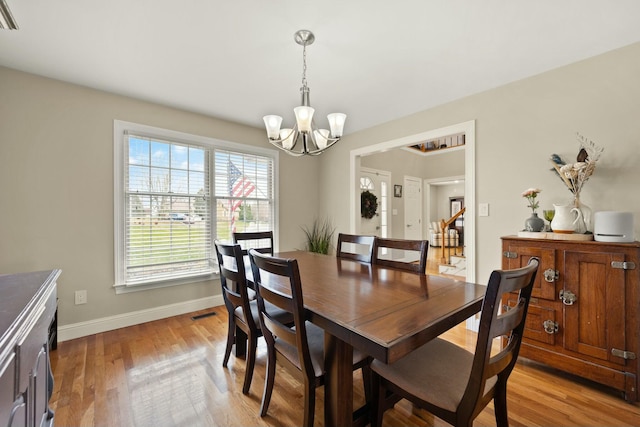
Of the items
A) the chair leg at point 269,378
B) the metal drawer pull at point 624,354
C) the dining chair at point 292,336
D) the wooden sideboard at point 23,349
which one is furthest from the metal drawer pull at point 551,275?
the wooden sideboard at point 23,349

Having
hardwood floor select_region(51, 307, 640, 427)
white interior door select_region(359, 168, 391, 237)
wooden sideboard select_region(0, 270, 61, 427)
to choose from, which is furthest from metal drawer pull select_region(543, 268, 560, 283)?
white interior door select_region(359, 168, 391, 237)

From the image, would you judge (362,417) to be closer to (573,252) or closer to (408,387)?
(408,387)

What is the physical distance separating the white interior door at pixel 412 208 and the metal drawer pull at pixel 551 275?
417 cm

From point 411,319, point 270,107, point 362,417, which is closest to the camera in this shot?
point 411,319

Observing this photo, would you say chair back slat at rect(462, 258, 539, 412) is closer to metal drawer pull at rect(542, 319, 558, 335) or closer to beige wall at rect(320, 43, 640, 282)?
metal drawer pull at rect(542, 319, 558, 335)

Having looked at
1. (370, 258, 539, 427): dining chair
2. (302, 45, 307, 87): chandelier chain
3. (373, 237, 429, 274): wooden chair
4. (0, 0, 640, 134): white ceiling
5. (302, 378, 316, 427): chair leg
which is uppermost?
(0, 0, 640, 134): white ceiling

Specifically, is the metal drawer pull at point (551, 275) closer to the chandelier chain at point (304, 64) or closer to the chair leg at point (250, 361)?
the chair leg at point (250, 361)

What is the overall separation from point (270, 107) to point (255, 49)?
3.48ft

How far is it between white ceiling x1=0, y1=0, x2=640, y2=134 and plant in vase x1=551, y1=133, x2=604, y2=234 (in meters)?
0.73

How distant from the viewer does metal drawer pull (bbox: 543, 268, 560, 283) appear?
2.01 m

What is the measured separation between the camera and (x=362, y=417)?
1373 mm

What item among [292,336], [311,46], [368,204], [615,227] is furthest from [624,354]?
[368,204]

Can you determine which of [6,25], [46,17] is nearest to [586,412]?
[6,25]

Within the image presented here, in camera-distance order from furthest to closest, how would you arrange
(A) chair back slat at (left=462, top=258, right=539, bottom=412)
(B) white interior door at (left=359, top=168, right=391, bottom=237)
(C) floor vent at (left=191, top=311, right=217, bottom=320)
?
(B) white interior door at (left=359, top=168, right=391, bottom=237) → (C) floor vent at (left=191, top=311, right=217, bottom=320) → (A) chair back slat at (left=462, top=258, right=539, bottom=412)
